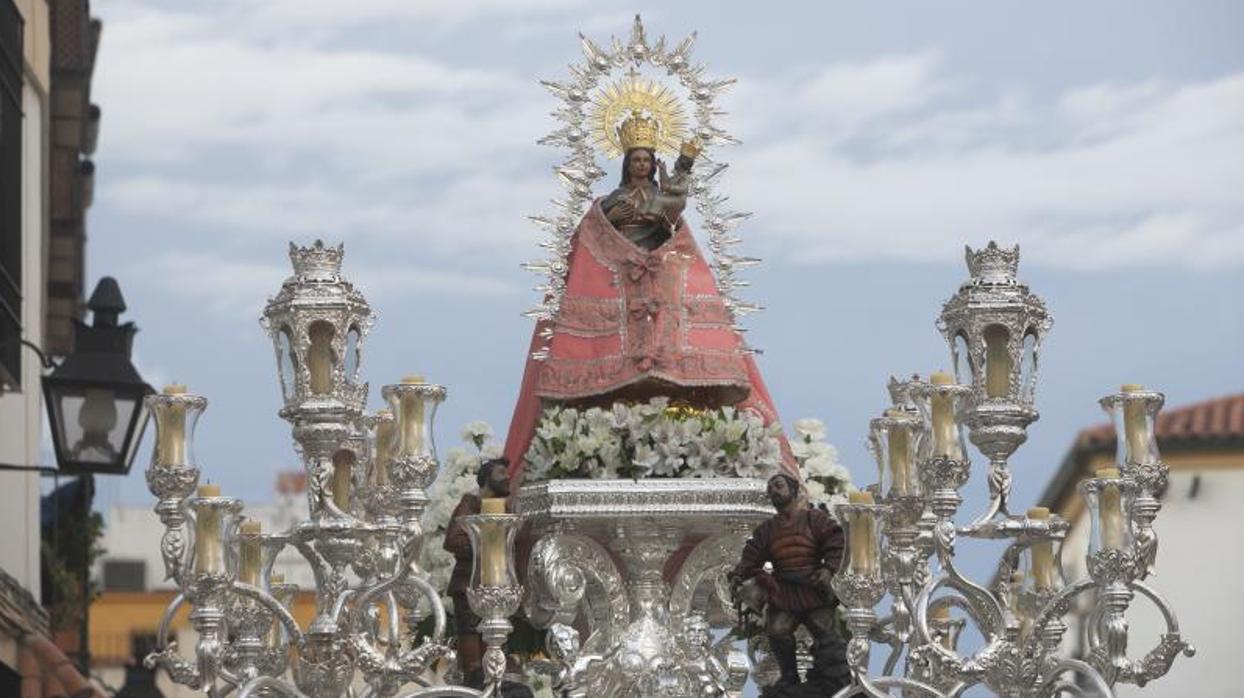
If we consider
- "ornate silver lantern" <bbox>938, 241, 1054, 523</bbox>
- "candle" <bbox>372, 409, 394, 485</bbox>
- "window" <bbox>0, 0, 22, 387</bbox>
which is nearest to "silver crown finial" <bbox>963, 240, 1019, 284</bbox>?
"ornate silver lantern" <bbox>938, 241, 1054, 523</bbox>

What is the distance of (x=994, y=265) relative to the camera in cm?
1889

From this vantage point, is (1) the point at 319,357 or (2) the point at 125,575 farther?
(2) the point at 125,575

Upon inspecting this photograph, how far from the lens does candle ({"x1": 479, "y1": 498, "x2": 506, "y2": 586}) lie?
17797mm

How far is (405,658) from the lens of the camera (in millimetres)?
18703

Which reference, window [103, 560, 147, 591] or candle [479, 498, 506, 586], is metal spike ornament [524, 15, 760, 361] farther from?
window [103, 560, 147, 591]

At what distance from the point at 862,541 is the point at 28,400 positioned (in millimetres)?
11128

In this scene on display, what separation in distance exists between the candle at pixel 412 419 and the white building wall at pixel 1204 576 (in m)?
17.7

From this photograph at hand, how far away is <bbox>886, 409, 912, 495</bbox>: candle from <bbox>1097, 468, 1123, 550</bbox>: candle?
44.3 inches

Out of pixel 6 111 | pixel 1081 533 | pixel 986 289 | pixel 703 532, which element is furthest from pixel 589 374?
pixel 1081 533

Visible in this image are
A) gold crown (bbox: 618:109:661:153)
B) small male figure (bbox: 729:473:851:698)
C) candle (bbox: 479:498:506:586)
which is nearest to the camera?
candle (bbox: 479:498:506:586)

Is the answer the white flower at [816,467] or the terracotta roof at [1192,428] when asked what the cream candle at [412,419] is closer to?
the white flower at [816,467]

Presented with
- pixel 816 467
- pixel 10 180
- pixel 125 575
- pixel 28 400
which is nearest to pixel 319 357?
pixel 816 467

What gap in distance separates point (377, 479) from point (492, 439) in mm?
1343

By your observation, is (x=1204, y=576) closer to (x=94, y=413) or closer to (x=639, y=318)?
(x=639, y=318)
